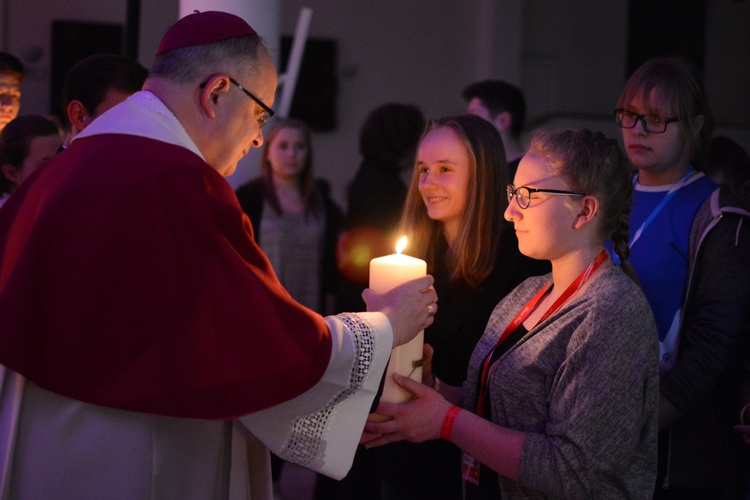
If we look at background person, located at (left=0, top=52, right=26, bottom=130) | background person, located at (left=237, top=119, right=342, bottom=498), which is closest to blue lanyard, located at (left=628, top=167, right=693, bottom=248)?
background person, located at (left=237, top=119, right=342, bottom=498)

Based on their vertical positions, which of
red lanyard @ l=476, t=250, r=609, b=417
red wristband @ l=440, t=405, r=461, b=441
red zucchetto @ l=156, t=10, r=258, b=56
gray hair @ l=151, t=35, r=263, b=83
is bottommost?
red wristband @ l=440, t=405, r=461, b=441

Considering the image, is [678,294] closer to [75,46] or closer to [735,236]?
[735,236]

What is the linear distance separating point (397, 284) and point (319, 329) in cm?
22

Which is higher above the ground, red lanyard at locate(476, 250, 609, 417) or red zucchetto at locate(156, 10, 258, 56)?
red zucchetto at locate(156, 10, 258, 56)

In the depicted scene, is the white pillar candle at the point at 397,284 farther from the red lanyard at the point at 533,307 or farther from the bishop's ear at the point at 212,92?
the bishop's ear at the point at 212,92

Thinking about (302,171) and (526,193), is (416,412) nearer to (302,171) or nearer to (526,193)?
(526,193)

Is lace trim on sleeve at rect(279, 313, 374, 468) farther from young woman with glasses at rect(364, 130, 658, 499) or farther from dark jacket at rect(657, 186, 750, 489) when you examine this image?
dark jacket at rect(657, 186, 750, 489)

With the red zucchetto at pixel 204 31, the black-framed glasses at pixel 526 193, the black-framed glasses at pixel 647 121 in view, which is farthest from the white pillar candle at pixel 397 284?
the black-framed glasses at pixel 647 121

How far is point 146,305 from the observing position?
1499 mm

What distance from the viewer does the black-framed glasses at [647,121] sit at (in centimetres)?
251

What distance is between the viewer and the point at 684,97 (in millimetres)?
2520

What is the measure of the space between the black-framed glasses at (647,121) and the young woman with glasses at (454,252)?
429 millimetres

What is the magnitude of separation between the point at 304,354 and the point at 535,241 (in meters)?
0.63

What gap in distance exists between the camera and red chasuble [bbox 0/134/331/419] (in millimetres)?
1490
